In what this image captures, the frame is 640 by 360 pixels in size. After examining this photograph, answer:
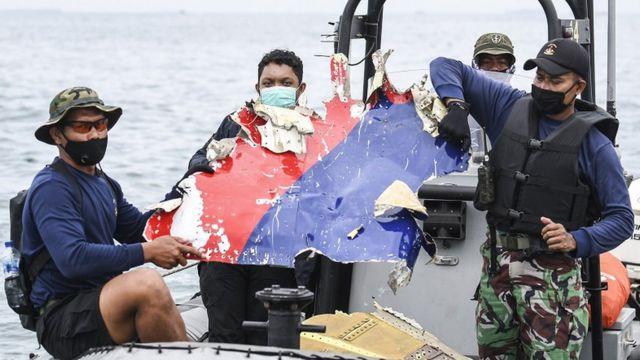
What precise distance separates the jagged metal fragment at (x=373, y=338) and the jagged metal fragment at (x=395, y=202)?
0.43m

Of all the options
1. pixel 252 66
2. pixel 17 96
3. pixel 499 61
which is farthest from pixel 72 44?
pixel 499 61

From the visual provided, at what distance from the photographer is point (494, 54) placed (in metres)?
6.97

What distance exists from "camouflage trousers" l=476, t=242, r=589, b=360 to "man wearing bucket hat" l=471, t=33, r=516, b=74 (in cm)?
167

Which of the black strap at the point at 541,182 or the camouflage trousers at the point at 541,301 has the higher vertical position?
the black strap at the point at 541,182

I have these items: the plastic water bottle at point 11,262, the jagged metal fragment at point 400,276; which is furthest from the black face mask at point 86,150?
the jagged metal fragment at point 400,276

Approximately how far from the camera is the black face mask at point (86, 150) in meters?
5.35

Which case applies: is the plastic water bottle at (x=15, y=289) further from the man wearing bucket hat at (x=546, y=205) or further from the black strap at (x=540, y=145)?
the black strap at (x=540, y=145)

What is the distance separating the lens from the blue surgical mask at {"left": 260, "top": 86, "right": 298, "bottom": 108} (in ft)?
21.3

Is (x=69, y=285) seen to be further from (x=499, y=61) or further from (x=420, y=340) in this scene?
(x=499, y=61)

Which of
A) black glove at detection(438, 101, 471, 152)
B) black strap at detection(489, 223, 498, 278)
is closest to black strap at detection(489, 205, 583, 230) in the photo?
black strap at detection(489, 223, 498, 278)

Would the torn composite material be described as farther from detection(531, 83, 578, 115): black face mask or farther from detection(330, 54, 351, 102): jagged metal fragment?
detection(531, 83, 578, 115): black face mask

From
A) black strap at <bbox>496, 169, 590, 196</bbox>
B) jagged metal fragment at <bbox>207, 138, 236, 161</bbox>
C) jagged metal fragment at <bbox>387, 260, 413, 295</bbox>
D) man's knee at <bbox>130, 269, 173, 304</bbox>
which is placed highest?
jagged metal fragment at <bbox>207, 138, 236, 161</bbox>

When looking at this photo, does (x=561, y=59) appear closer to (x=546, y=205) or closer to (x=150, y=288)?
(x=546, y=205)

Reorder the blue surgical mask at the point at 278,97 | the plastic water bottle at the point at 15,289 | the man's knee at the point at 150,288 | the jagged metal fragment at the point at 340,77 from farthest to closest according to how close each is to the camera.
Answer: the blue surgical mask at the point at 278,97
the jagged metal fragment at the point at 340,77
the plastic water bottle at the point at 15,289
the man's knee at the point at 150,288
